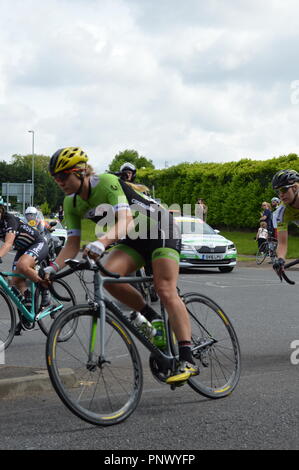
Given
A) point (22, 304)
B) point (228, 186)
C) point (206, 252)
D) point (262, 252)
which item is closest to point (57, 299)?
point (22, 304)

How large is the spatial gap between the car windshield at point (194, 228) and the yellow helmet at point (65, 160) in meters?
15.0

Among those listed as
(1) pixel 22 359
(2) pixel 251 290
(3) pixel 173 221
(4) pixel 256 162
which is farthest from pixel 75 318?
(4) pixel 256 162

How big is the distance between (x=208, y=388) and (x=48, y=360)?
1.50 metres

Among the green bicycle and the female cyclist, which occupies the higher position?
the female cyclist

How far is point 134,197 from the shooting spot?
5.13 meters

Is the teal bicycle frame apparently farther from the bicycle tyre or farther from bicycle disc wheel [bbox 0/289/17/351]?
the bicycle tyre

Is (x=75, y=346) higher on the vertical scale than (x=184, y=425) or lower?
higher

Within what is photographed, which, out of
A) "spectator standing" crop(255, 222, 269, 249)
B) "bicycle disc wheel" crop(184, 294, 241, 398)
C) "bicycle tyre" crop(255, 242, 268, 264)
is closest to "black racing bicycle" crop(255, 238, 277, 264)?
"bicycle tyre" crop(255, 242, 268, 264)

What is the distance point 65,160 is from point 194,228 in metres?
15.4

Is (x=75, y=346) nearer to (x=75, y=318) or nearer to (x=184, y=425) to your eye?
(x=75, y=318)

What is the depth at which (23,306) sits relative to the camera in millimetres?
7836

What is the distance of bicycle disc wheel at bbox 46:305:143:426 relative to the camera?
174 inches

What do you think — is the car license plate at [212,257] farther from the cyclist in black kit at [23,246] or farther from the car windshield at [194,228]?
the cyclist in black kit at [23,246]

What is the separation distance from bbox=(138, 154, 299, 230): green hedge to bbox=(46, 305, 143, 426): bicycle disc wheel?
26677 millimetres
